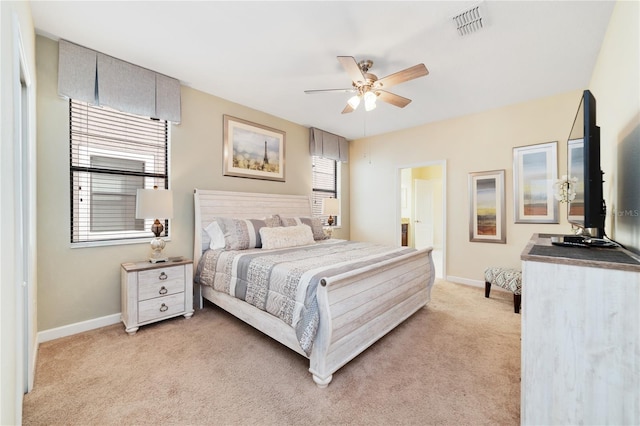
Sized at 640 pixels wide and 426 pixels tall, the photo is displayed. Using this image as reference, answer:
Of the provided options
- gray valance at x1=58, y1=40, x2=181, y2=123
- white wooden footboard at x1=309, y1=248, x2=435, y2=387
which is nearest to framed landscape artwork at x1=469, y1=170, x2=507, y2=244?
white wooden footboard at x1=309, y1=248, x2=435, y2=387

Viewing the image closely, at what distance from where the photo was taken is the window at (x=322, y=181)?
527cm

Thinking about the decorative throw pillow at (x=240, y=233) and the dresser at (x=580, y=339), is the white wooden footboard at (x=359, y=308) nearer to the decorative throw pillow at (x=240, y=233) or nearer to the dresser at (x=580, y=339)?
the dresser at (x=580, y=339)

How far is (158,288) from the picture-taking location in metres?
2.75

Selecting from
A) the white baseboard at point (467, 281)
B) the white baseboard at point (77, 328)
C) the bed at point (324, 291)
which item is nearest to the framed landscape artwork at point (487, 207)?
the white baseboard at point (467, 281)

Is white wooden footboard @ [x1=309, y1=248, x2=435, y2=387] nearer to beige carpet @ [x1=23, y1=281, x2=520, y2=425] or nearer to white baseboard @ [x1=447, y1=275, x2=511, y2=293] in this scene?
beige carpet @ [x1=23, y1=281, x2=520, y2=425]

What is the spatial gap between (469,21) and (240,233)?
301cm

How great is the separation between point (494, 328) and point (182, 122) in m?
4.22

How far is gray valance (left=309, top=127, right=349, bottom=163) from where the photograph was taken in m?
4.93

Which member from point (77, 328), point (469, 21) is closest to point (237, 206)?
point (77, 328)

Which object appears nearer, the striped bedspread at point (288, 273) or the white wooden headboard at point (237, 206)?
the striped bedspread at point (288, 273)

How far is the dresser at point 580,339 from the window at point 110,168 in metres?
3.50

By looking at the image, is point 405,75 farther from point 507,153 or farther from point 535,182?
point 535,182

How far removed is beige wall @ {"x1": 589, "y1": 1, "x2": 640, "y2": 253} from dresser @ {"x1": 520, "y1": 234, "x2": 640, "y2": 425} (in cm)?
75

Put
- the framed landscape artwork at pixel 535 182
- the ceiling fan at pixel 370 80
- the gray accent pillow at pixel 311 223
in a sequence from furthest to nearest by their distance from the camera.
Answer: the gray accent pillow at pixel 311 223 < the framed landscape artwork at pixel 535 182 < the ceiling fan at pixel 370 80
